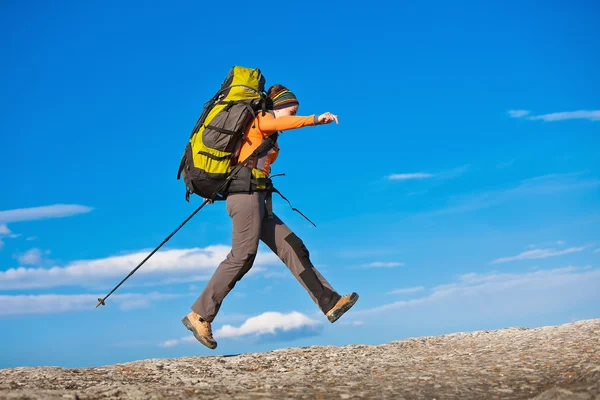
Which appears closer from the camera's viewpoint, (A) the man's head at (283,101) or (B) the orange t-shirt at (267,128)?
(B) the orange t-shirt at (267,128)

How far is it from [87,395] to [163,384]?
97cm

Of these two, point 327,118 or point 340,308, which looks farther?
point 340,308

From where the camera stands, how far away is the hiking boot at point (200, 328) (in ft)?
26.5

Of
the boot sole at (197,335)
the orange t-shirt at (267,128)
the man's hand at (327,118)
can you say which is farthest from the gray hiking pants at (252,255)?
the man's hand at (327,118)

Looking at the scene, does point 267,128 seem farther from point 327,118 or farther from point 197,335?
point 197,335

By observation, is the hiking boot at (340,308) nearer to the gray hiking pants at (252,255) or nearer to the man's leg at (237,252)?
the gray hiking pants at (252,255)

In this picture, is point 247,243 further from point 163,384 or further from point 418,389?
point 418,389

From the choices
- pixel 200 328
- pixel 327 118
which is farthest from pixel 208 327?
pixel 327 118

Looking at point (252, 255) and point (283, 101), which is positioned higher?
point (283, 101)

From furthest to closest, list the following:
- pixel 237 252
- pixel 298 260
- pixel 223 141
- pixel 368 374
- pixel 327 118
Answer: pixel 298 260 < pixel 237 252 < pixel 223 141 < pixel 327 118 < pixel 368 374

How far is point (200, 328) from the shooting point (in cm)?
805

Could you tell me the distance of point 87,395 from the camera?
5676 millimetres

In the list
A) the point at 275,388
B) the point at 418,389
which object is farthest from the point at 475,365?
the point at 275,388

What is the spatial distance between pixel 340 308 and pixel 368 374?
49.6 inches
